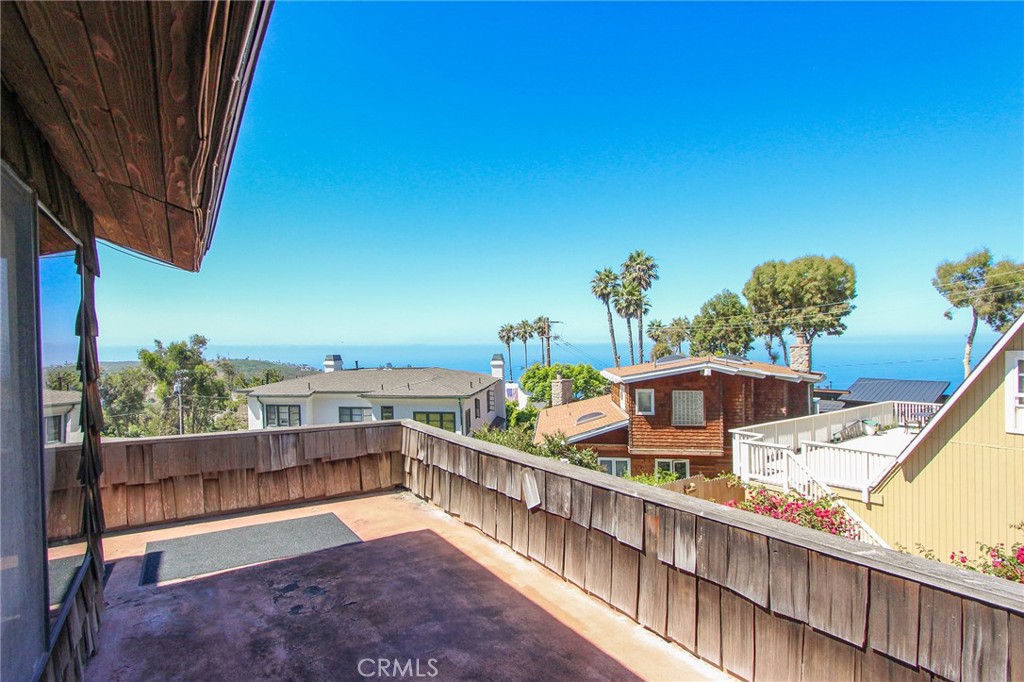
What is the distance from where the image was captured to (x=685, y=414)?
13.8 m

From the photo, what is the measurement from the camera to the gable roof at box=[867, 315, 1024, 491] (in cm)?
585

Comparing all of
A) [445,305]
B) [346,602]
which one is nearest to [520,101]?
[346,602]

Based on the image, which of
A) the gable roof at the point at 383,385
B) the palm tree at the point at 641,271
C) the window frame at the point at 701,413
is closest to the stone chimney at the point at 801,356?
the window frame at the point at 701,413

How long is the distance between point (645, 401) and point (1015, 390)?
8449 millimetres

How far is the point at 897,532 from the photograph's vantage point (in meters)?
7.43

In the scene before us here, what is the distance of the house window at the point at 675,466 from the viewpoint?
549 inches

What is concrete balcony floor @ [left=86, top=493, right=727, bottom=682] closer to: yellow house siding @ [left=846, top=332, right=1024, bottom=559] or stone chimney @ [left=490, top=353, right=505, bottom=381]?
yellow house siding @ [left=846, top=332, right=1024, bottom=559]

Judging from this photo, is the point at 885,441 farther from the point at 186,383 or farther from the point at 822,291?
the point at 186,383

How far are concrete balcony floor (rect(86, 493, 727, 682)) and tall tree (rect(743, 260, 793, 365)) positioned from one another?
33548 mm

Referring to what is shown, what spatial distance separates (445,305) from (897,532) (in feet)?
205

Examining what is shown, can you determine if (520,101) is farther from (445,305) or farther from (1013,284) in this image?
(445,305)

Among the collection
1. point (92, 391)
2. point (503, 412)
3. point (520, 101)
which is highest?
point (520, 101)
